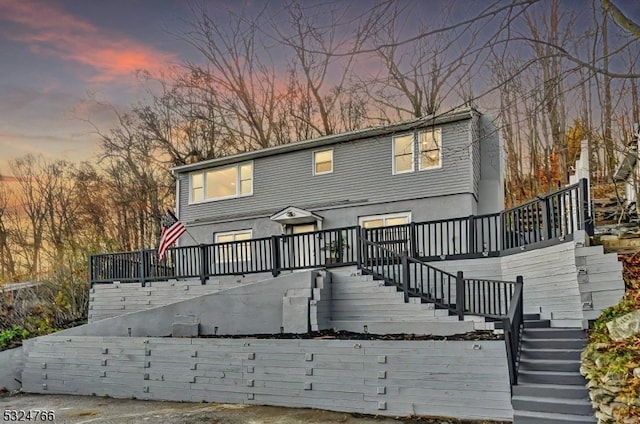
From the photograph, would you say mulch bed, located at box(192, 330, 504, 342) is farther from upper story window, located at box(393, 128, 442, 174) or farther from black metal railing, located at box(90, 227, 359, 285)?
upper story window, located at box(393, 128, 442, 174)

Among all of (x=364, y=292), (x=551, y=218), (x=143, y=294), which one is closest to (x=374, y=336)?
(x=364, y=292)

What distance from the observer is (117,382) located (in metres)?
11.3

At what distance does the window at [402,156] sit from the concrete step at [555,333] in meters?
7.61

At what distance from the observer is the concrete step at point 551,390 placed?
679 centimetres

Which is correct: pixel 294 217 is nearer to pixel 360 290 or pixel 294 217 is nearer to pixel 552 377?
pixel 360 290

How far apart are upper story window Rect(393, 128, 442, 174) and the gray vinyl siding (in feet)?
0.57

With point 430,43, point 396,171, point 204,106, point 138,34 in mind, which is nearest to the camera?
point 430,43

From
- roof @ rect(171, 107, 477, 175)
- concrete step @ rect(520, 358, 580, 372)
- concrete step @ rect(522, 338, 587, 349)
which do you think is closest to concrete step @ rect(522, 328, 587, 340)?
concrete step @ rect(522, 338, 587, 349)

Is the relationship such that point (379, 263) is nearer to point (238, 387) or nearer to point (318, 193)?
point (238, 387)

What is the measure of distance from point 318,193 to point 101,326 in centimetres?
781

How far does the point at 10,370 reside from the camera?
1305cm

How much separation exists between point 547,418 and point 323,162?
11941 mm

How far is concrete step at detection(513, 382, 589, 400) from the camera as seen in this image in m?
6.79

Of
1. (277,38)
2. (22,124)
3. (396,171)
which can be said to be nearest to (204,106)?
(22,124)
